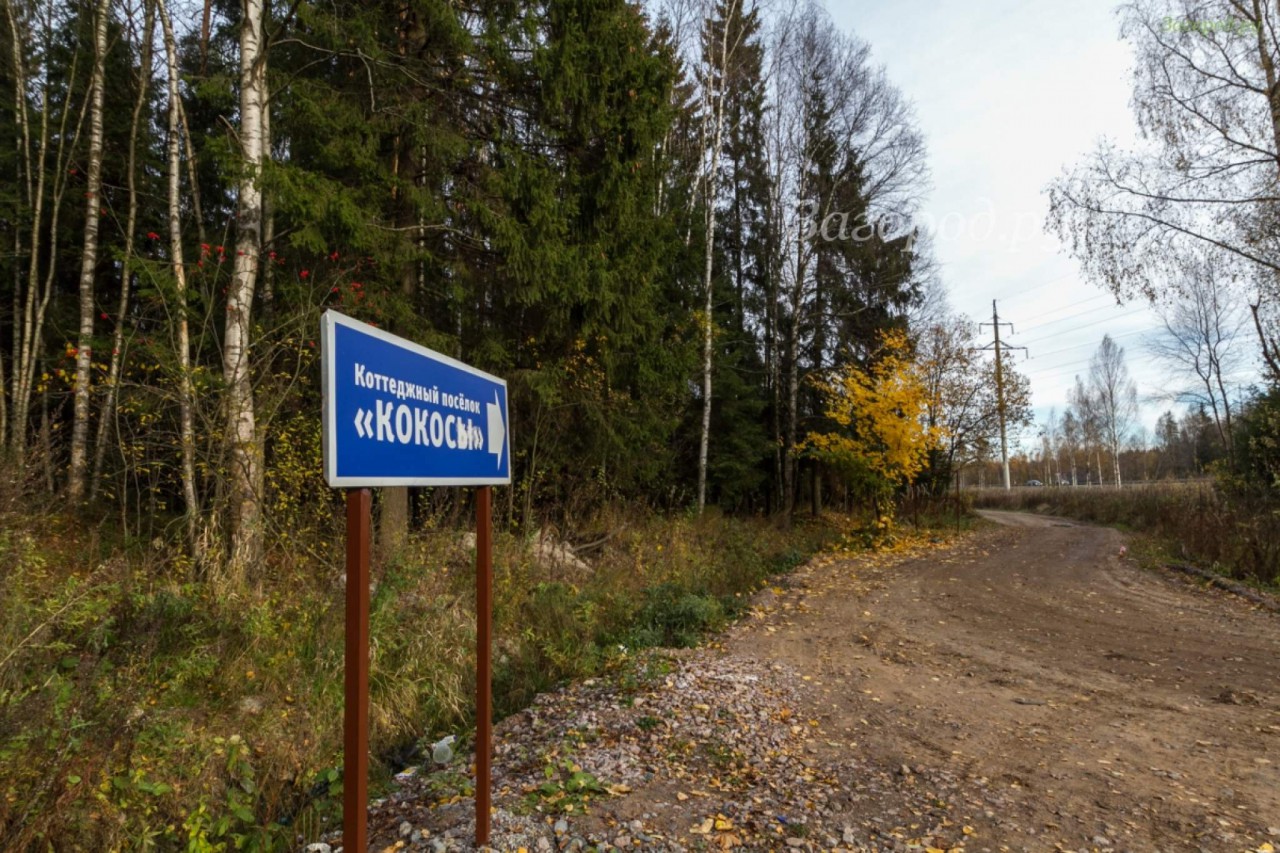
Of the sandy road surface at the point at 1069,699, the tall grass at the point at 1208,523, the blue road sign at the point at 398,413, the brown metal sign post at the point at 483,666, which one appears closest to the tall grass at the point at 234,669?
the brown metal sign post at the point at 483,666

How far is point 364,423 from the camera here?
6.19 ft

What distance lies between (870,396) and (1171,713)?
1046 cm

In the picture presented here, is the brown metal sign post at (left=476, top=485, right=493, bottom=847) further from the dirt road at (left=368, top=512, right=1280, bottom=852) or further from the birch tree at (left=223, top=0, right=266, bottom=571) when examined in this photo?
the birch tree at (left=223, top=0, right=266, bottom=571)

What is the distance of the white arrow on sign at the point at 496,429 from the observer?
287 cm

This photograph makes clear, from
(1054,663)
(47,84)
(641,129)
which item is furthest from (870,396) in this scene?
(47,84)

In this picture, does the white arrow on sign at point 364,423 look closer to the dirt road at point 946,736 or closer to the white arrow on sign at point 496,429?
the white arrow on sign at point 496,429

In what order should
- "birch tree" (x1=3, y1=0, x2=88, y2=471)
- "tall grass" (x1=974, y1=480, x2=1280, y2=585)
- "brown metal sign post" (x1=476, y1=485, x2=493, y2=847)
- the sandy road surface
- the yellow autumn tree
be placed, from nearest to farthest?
"brown metal sign post" (x1=476, y1=485, x2=493, y2=847) < the sandy road surface < "birch tree" (x1=3, y1=0, x2=88, y2=471) < "tall grass" (x1=974, y1=480, x2=1280, y2=585) < the yellow autumn tree

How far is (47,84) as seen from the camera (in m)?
9.33

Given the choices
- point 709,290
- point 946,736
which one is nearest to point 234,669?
point 946,736

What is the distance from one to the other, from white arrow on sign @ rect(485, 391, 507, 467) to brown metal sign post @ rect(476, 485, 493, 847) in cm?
16

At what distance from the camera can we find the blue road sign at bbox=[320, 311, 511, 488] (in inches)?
69.3

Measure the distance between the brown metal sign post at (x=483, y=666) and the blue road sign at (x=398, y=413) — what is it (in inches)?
9.0

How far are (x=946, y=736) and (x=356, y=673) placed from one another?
406 cm

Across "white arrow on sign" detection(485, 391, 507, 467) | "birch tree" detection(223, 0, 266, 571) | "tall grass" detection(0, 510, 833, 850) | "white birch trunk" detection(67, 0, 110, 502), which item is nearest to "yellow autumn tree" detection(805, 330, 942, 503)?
"tall grass" detection(0, 510, 833, 850)
